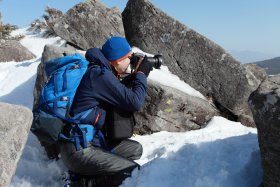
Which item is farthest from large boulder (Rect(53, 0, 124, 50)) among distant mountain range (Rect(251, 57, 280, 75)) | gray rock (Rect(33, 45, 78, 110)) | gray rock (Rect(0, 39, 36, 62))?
gray rock (Rect(0, 39, 36, 62))

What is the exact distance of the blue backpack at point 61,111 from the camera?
5.68 m

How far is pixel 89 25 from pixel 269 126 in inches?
304

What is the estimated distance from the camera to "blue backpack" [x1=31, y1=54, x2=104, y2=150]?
224 inches

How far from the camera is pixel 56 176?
7230mm

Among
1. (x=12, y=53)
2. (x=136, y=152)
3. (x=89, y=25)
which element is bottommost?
(x=12, y=53)

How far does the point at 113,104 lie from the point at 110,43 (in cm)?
97

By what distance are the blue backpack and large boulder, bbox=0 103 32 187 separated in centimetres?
51

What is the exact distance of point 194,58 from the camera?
10297 mm

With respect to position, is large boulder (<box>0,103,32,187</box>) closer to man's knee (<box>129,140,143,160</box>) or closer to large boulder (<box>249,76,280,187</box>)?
man's knee (<box>129,140,143,160</box>)

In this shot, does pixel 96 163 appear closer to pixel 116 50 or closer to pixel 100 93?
pixel 100 93

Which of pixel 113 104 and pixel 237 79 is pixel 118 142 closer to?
pixel 113 104

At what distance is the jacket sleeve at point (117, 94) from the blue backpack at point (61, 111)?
13.8 inches

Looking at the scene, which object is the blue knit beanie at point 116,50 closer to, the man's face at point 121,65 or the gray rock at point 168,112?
the man's face at point 121,65

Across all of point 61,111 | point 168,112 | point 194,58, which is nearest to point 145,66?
point 61,111
